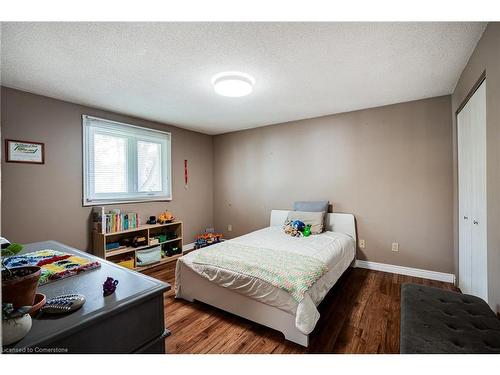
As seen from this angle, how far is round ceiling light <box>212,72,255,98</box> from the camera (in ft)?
7.01

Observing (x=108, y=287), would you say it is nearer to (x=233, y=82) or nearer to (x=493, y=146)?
(x=233, y=82)

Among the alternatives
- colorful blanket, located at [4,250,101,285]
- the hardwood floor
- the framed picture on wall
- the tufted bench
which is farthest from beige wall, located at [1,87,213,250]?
the tufted bench

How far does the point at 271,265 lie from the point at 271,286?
0.60 ft

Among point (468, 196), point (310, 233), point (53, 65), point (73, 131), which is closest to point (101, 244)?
point (73, 131)

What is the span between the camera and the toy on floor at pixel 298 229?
9.93ft

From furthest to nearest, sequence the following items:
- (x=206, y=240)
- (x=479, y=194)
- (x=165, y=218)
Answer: (x=206, y=240) < (x=165, y=218) < (x=479, y=194)

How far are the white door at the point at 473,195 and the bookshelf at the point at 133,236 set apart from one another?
143 inches

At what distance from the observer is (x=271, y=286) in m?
1.78

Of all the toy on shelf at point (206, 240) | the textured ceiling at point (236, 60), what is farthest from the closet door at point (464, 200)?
the toy on shelf at point (206, 240)

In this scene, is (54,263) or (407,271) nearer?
(54,263)

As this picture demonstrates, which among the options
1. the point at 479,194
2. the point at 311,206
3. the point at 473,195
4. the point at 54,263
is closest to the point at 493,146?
the point at 479,194

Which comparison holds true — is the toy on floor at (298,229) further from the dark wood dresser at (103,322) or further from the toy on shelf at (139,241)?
the dark wood dresser at (103,322)
